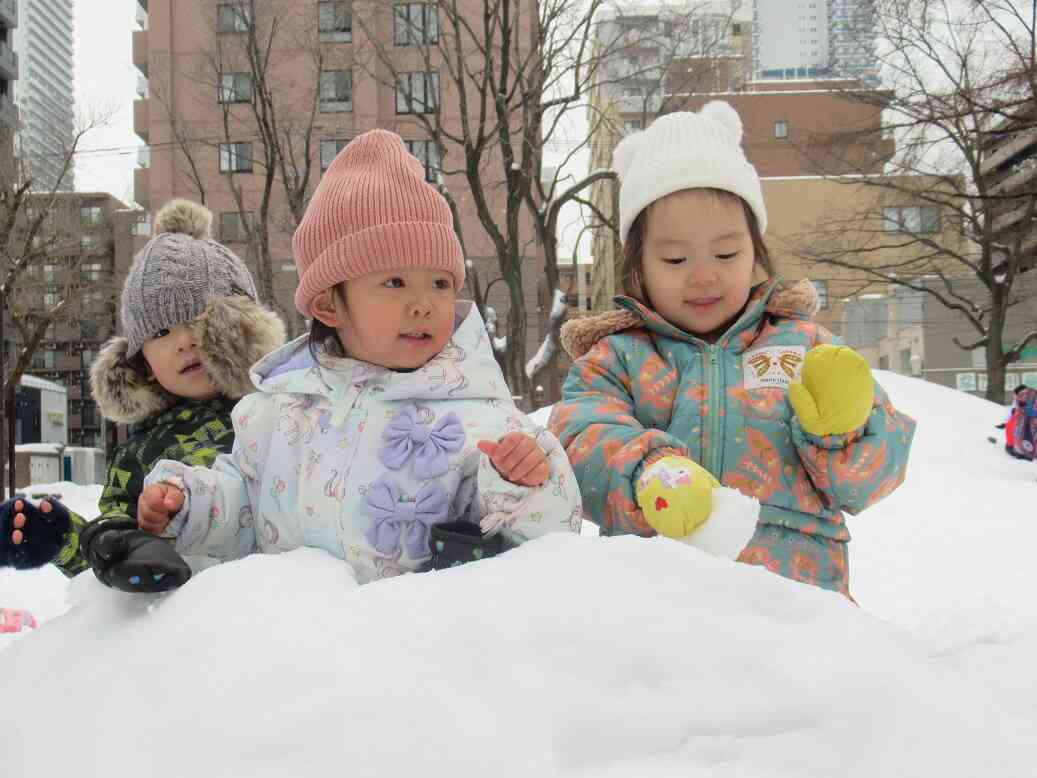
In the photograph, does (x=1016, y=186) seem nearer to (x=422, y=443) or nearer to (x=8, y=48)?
(x=422, y=443)

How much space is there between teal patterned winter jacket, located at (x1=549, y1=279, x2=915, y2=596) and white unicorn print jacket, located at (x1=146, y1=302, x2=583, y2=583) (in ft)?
0.55

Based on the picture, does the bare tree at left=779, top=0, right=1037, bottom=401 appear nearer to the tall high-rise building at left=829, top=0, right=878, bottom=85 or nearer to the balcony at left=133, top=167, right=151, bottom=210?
the tall high-rise building at left=829, top=0, right=878, bottom=85

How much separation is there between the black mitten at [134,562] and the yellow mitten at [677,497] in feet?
2.37

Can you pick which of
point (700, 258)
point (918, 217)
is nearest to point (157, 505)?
point (700, 258)

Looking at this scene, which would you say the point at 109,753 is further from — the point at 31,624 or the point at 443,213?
the point at 31,624

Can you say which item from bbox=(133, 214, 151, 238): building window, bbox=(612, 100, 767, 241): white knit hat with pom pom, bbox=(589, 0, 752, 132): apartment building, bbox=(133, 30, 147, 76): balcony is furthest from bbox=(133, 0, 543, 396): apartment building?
bbox=(612, 100, 767, 241): white knit hat with pom pom

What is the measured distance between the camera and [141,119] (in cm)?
2892

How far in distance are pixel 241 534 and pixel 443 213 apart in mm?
772

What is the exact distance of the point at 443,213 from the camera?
1915 millimetres

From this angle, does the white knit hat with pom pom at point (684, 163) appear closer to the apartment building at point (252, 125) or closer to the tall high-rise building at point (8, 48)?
the apartment building at point (252, 125)

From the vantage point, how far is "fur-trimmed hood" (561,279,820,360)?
6.68 feet

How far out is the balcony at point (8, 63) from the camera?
3681 centimetres

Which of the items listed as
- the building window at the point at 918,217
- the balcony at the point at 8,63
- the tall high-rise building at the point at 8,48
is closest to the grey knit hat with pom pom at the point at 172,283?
the building window at the point at 918,217

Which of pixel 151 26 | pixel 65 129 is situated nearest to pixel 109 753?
pixel 65 129
